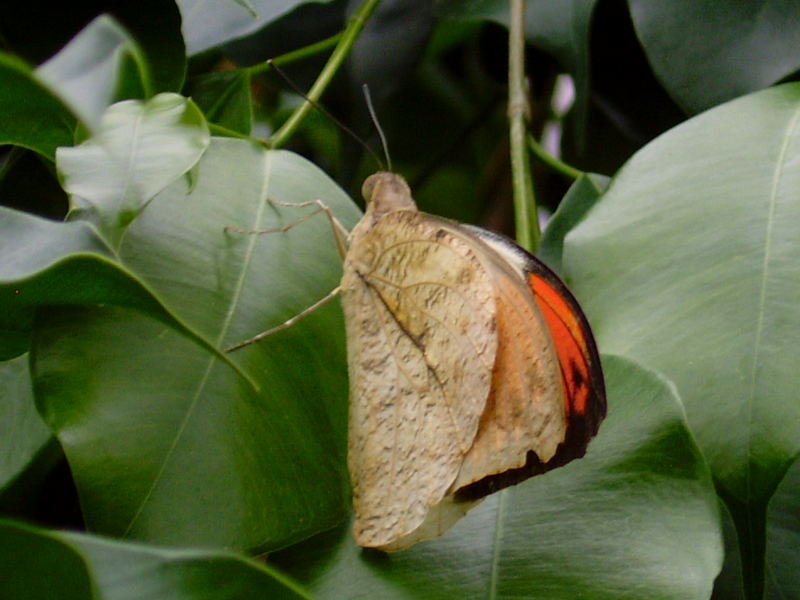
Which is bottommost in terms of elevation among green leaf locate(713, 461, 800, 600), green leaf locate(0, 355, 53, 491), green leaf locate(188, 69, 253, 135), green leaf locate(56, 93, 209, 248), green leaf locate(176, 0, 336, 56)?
green leaf locate(713, 461, 800, 600)

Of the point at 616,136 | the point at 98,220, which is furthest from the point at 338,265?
the point at 616,136

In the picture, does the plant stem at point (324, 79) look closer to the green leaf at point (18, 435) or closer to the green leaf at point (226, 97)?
the green leaf at point (226, 97)

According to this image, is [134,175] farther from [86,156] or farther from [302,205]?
[302,205]

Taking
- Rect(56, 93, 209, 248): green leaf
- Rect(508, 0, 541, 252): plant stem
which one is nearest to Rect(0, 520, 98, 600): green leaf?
Rect(56, 93, 209, 248): green leaf

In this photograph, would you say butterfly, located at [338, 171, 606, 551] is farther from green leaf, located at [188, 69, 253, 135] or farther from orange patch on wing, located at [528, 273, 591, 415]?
green leaf, located at [188, 69, 253, 135]

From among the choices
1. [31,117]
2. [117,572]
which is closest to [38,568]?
[117,572]

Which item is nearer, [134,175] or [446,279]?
[134,175]
